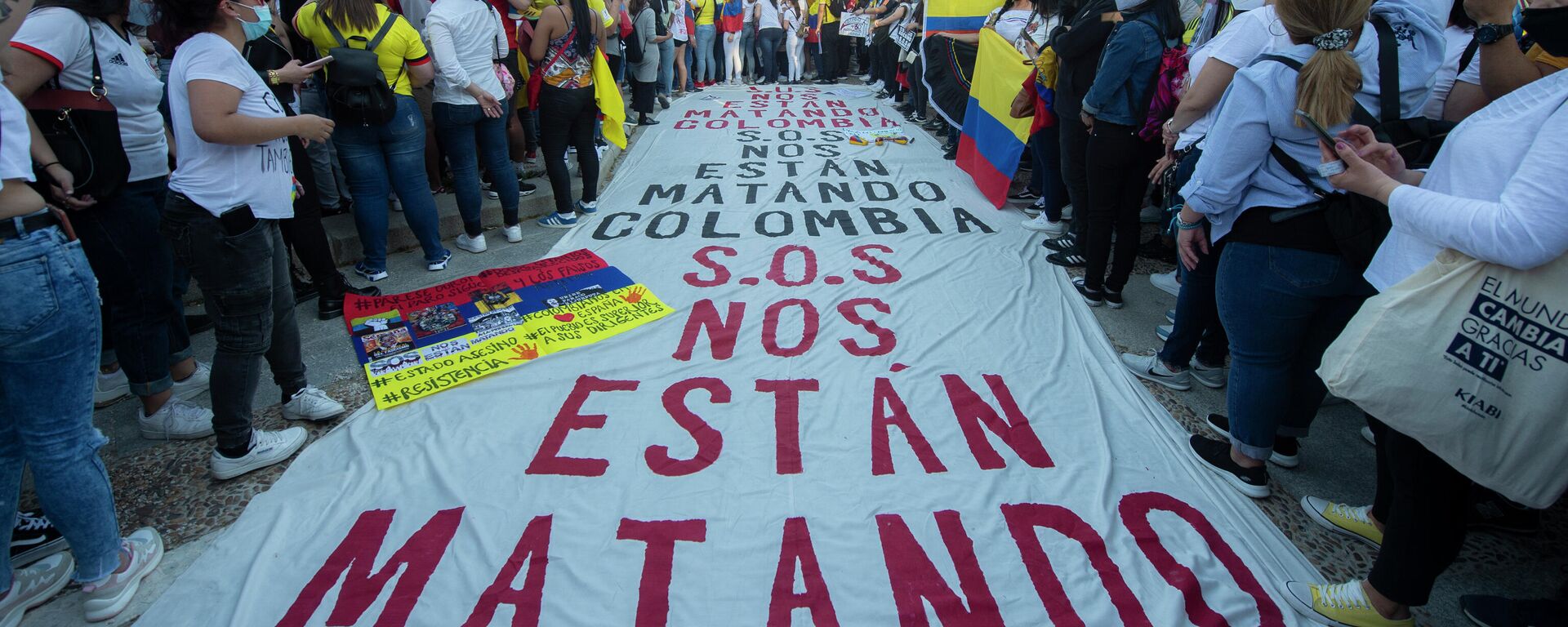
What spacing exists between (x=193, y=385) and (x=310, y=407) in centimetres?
68

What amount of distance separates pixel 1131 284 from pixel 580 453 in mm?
3246

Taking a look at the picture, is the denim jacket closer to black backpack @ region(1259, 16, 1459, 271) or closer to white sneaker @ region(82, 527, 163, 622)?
black backpack @ region(1259, 16, 1459, 271)

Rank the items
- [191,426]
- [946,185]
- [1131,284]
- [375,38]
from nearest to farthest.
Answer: [191,426] → [375,38] → [1131,284] → [946,185]

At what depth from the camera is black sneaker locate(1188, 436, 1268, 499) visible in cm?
250

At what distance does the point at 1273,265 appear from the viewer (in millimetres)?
2191

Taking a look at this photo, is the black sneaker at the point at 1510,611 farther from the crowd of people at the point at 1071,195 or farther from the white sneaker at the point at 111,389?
the white sneaker at the point at 111,389

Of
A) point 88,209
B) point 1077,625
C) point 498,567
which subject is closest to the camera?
point 1077,625

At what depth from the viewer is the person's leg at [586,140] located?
495 centimetres

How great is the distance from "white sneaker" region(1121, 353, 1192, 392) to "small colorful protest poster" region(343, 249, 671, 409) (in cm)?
222

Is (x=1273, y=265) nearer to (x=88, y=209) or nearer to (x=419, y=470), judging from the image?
(x=419, y=470)

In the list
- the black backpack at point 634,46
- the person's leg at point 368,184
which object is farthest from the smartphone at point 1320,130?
the black backpack at point 634,46

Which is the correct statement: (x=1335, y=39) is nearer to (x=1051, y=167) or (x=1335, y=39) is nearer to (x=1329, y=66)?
(x=1329, y=66)

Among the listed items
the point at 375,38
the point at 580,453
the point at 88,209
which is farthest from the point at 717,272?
the point at 88,209

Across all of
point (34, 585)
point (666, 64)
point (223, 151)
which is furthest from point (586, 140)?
point (666, 64)
